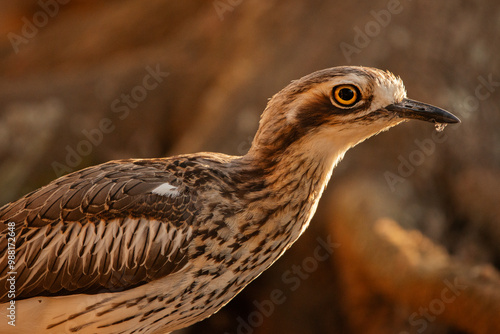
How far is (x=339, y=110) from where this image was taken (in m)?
3.54

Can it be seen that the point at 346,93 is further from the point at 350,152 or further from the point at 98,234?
the point at 350,152

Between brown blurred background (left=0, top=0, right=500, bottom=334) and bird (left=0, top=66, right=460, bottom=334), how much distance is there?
2.10 meters

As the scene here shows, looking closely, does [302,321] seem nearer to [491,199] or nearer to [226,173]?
[491,199]

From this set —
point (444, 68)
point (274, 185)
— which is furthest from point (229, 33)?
point (274, 185)

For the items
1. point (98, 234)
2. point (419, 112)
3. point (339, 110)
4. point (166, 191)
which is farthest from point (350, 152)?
point (98, 234)

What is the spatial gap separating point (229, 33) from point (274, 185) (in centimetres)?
469

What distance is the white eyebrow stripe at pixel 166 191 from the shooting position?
11.8 feet

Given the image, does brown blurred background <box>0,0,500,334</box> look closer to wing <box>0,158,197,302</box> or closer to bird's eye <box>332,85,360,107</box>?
bird's eye <box>332,85,360,107</box>

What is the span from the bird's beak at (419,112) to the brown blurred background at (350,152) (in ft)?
6.25

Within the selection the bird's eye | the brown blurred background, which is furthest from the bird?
the brown blurred background

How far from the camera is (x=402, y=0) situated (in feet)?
22.1

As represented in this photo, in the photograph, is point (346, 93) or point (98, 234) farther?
point (98, 234)

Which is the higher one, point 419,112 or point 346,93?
point 346,93

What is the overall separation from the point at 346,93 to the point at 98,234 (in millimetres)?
1564
